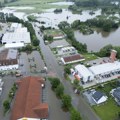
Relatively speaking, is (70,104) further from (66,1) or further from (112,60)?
(66,1)

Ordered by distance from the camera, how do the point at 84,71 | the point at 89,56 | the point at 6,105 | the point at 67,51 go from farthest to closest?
the point at 67,51 < the point at 89,56 < the point at 84,71 < the point at 6,105

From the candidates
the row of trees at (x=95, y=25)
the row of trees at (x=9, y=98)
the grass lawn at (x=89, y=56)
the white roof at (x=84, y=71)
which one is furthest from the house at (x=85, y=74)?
the row of trees at (x=95, y=25)

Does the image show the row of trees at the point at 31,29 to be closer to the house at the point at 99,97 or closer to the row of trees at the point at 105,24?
the row of trees at the point at 105,24

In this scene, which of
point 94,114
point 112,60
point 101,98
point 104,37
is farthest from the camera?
point 104,37

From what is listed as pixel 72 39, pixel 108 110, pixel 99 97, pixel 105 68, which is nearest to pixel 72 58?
pixel 105 68

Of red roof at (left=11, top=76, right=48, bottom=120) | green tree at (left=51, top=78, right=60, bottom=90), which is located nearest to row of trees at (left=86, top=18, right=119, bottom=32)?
green tree at (left=51, top=78, right=60, bottom=90)

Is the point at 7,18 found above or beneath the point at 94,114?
above

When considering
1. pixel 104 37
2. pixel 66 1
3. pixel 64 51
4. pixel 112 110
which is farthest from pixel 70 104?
pixel 66 1

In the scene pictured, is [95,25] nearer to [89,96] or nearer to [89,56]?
[89,56]
